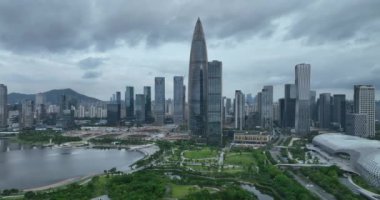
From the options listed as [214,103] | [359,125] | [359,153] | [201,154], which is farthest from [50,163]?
[359,125]

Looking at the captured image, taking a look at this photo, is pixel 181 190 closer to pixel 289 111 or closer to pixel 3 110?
pixel 289 111

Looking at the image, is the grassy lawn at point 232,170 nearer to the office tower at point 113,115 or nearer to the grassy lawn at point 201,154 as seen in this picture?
the grassy lawn at point 201,154

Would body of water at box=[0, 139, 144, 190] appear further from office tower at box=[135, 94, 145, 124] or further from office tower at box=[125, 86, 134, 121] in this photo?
office tower at box=[125, 86, 134, 121]

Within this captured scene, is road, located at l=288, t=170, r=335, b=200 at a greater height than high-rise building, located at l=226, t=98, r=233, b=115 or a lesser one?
lesser

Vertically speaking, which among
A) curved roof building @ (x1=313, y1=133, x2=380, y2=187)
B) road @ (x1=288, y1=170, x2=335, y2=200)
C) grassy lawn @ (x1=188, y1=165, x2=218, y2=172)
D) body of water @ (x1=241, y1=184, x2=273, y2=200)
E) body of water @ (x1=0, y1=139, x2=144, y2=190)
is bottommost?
body of water @ (x1=241, y1=184, x2=273, y2=200)

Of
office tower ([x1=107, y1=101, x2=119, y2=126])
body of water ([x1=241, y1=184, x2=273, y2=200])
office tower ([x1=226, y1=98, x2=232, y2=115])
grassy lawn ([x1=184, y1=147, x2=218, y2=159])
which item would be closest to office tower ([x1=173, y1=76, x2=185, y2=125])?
office tower ([x1=107, y1=101, x2=119, y2=126])

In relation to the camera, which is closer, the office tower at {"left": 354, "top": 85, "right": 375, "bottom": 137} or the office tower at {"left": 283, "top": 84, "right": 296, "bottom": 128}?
the office tower at {"left": 354, "top": 85, "right": 375, "bottom": 137}
